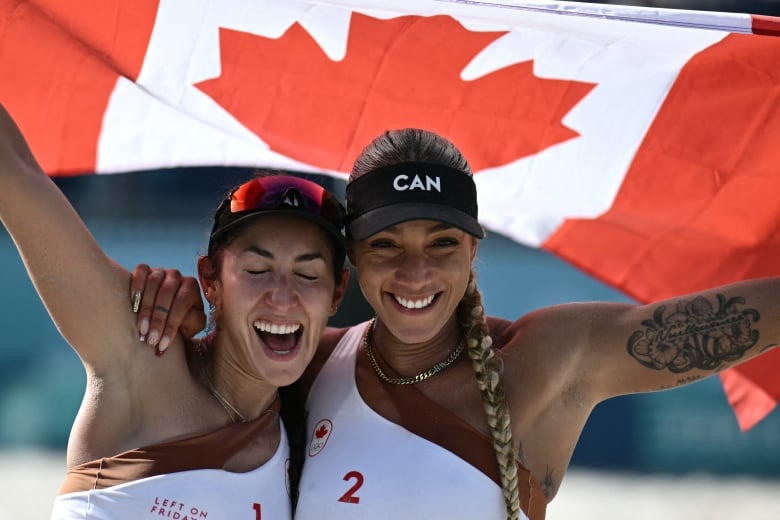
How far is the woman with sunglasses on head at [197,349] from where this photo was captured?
3.14m

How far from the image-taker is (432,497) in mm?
3291

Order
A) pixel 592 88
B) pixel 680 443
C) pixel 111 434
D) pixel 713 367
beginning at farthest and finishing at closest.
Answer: pixel 680 443
pixel 592 88
pixel 713 367
pixel 111 434

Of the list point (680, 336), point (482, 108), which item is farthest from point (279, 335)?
point (482, 108)

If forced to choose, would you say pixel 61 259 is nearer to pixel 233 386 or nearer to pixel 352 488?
pixel 233 386

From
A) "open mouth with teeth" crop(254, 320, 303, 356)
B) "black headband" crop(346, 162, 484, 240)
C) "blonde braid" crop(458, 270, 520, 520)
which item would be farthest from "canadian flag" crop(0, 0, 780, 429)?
"open mouth with teeth" crop(254, 320, 303, 356)

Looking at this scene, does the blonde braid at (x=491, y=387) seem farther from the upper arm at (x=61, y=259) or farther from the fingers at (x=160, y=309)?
the upper arm at (x=61, y=259)

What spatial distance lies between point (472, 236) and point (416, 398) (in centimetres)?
52

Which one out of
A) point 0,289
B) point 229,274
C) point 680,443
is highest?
point 0,289

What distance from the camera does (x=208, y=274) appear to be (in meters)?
3.50

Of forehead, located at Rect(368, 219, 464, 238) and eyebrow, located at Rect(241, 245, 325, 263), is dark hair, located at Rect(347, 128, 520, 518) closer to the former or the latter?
forehead, located at Rect(368, 219, 464, 238)

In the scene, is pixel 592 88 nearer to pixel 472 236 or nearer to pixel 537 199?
pixel 537 199

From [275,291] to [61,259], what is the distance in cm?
61

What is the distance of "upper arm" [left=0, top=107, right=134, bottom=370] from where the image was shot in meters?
3.09

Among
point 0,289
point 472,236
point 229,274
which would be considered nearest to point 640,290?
point 472,236
